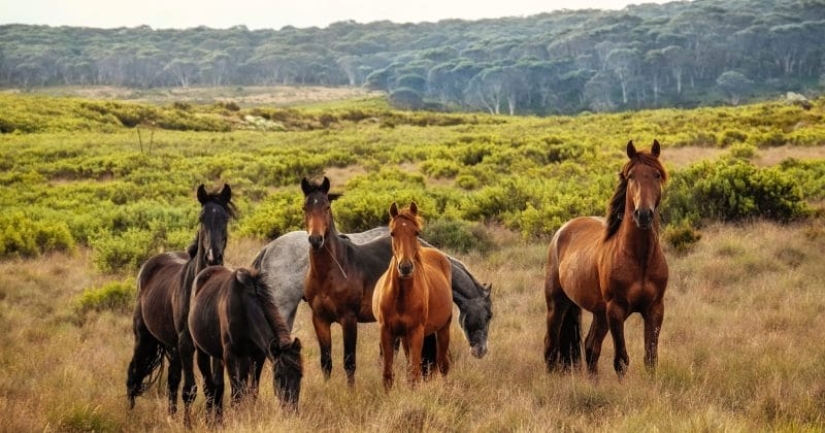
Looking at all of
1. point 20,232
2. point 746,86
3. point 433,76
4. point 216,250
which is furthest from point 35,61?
point 216,250

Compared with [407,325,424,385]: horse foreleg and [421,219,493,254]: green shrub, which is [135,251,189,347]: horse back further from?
[421,219,493,254]: green shrub

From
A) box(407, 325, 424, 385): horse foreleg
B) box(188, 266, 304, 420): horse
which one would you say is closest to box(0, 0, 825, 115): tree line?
box(407, 325, 424, 385): horse foreleg

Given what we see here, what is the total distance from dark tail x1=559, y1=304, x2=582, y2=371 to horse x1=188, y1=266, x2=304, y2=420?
10.5 ft

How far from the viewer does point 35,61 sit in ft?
495

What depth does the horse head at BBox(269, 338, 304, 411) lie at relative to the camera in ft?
16.2

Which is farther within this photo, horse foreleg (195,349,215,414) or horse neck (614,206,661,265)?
horse neck (614,206,661,265)

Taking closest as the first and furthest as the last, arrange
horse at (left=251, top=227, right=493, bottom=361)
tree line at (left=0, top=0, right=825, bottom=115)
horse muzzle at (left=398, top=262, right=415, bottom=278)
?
horse muzzle at (left=398, top=262, right=415, bottom=278) → horse at (left=251, top=227, right=493, bottom=361) → tree line at (left=0, top=0, right=825, bottom=115)

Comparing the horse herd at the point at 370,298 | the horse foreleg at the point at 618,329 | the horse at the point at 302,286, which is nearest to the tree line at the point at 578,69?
the horse at the point at 302,286

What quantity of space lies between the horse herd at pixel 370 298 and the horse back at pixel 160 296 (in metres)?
0.01

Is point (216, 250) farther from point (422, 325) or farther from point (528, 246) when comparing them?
point (528, 246)

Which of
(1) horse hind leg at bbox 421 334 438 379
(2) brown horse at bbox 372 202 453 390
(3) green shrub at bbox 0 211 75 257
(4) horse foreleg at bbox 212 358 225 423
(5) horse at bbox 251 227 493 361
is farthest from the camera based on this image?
(3) green shrub at bbox 0 211 75 257

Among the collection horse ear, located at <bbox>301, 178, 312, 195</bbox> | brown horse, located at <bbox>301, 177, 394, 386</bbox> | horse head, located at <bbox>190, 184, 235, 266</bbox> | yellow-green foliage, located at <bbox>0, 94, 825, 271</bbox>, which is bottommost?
yellow-green foliage, located at <bbox>0, 94, 825, 271</bbox>

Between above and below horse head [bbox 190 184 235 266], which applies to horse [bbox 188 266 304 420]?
below

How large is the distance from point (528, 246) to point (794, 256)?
167 inches
